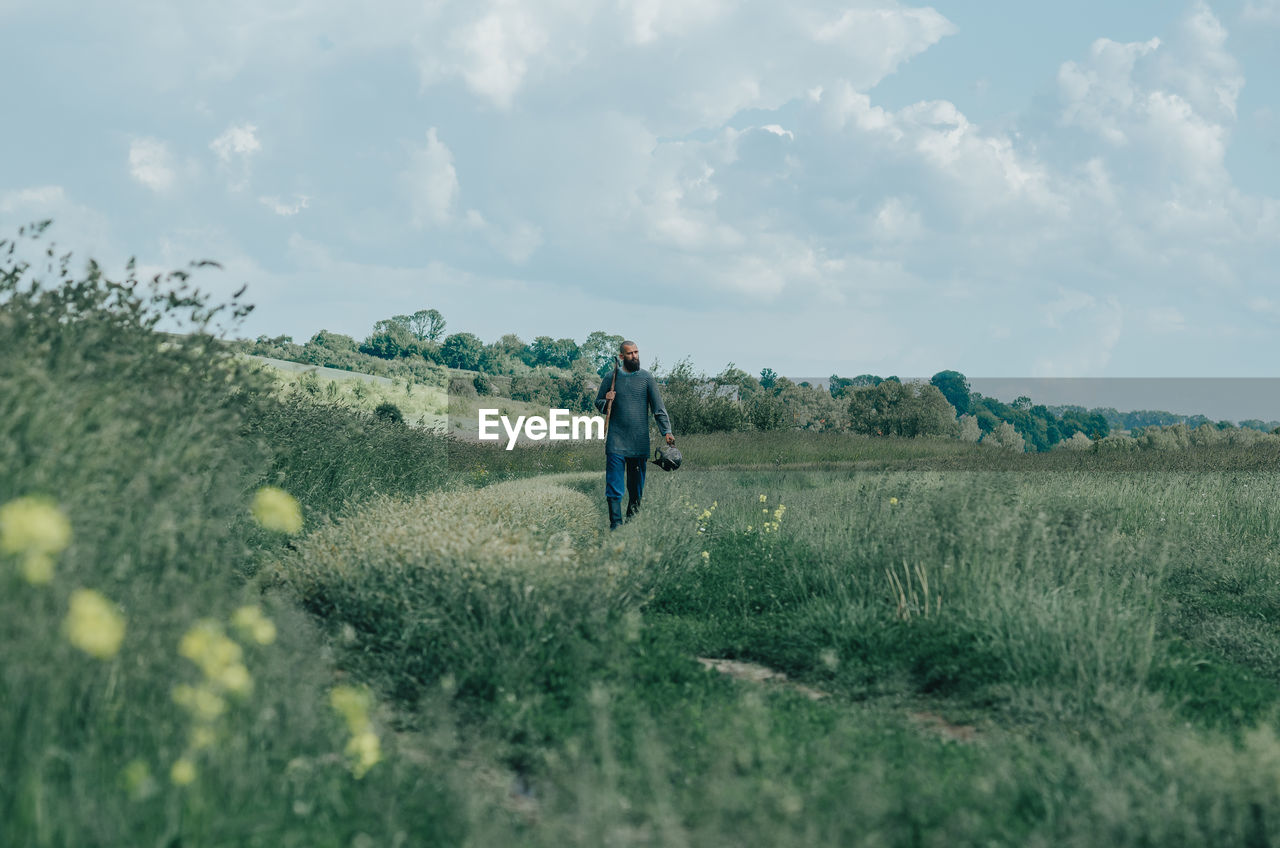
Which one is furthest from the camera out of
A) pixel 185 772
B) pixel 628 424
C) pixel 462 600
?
pixel 628 424

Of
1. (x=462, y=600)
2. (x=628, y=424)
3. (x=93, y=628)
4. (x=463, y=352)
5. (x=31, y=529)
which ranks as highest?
(x=463, y=352)

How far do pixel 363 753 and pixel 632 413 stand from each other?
19.8 feet

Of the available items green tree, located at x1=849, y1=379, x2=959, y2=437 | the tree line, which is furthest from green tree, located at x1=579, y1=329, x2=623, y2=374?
green tree, located at x1=849, y1=379, x2=959, y2=437

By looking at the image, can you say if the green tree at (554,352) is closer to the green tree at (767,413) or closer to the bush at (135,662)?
the green tree at (767,413)

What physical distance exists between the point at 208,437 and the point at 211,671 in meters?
1.52

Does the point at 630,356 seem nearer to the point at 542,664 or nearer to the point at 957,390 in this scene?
the point at 542,664

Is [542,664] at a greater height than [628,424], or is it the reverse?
[628,424]

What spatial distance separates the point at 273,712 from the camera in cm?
289

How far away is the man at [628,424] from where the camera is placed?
8.74m

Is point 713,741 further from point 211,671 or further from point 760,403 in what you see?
point 760,403

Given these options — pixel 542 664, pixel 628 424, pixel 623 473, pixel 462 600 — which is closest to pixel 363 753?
pixel 542 664

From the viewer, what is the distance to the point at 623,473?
8.97 meters

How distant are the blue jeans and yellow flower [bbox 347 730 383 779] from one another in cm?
560

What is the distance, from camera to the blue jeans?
28.7 ft
